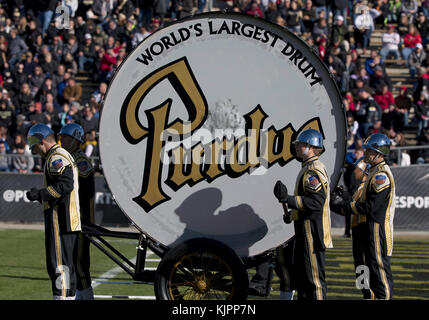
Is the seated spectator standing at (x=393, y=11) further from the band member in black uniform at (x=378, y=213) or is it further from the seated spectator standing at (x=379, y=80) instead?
the band member in black uniform at (x=378, y=213)

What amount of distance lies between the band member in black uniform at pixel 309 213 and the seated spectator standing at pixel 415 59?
14.7 meters

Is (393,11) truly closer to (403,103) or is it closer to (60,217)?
(403,103)

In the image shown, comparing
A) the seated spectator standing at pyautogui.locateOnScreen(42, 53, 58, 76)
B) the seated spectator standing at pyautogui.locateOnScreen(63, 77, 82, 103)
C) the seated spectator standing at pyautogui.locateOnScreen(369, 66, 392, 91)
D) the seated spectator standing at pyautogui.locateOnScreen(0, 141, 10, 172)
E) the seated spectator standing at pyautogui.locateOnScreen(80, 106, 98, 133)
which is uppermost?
the seated spectator standing at pyautogui.locateOnScreen(42, 53, 58, 76)

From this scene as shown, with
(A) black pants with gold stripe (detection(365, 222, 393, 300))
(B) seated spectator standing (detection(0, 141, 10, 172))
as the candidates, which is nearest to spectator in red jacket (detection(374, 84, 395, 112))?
(B) seated spectator standing (detection(0, 141, 10, 172))

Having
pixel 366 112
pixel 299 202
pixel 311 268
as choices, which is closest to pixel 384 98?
pixel 366 112

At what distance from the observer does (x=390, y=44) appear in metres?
21.3

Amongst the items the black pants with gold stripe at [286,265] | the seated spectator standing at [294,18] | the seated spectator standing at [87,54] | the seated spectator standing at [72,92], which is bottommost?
the black pants with gold stripe at [286,265]

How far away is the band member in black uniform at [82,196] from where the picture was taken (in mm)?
7773

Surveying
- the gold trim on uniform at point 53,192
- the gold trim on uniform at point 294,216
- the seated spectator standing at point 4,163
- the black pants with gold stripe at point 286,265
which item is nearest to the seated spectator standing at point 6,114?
the seated spectator standing at point 4,163

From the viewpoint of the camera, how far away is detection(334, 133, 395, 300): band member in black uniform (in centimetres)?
752

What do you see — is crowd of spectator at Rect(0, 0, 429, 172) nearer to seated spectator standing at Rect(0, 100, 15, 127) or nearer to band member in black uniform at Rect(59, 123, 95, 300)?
seated spectator standing at Rect(0, 100, 15, 127)

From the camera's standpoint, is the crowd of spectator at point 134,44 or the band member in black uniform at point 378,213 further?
the crowd of spectator at point 134,44

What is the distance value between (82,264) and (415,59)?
48.9 feet
